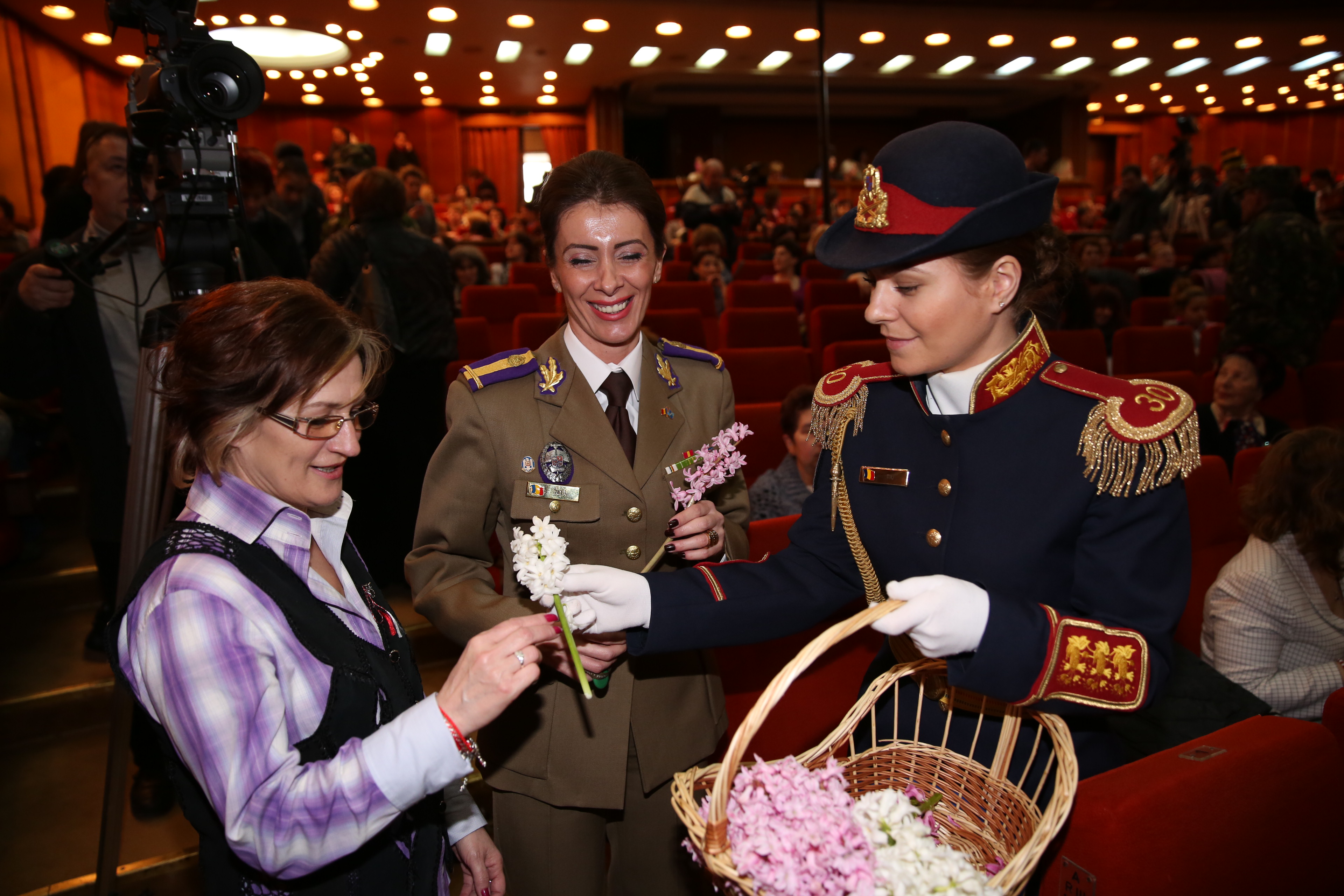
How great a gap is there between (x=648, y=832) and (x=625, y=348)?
801 millimetres

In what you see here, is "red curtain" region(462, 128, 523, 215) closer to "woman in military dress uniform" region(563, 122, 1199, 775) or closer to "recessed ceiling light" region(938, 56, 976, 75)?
"recessed ceiling light" region(938, 56, 976, 75)

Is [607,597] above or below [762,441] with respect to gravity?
above

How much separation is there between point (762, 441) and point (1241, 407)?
1933mm

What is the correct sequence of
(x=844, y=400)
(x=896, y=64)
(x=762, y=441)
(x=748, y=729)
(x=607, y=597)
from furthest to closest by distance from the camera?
1. (x=896, y=64)
2. (x=762, y=441)
3. (x=844, y=400)
4. (x=607, y=597)
5. (x=748, y=729)

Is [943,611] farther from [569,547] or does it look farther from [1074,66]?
[1074,66]

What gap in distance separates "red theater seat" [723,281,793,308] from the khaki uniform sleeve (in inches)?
182

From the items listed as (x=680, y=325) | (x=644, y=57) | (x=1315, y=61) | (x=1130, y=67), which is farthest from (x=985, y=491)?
(x=1315, y=61)

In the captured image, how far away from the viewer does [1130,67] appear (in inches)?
515

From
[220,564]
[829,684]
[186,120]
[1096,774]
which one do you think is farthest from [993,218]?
[186,120]

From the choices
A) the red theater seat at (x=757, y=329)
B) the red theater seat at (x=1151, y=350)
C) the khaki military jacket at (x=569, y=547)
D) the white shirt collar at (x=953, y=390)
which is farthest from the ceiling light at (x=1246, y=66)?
the khaki military jacket at (x=569, y=547)

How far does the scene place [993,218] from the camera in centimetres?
97

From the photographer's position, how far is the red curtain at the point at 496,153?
51.2 ft

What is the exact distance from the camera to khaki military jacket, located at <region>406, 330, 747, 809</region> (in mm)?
1269

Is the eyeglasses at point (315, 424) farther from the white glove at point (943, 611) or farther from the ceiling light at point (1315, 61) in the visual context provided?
the ceiling light at point (1315, 61)
